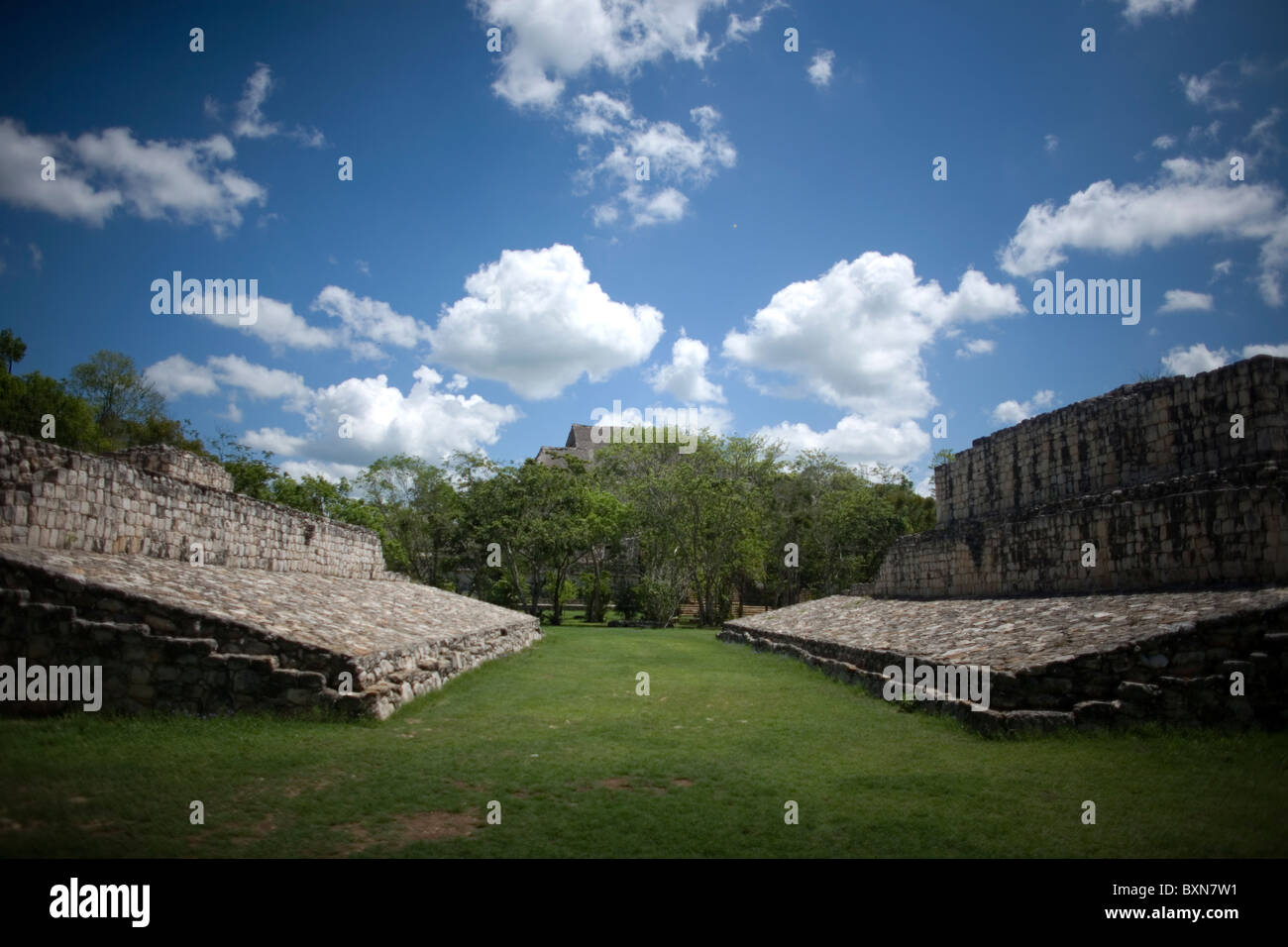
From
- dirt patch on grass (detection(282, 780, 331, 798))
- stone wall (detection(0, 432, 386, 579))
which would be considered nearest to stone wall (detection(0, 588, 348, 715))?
stone wall (detection(0, 432, 386, 579))

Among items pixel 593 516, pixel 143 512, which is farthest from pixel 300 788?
pixel 593 516

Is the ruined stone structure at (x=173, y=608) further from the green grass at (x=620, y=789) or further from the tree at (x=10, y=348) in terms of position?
the tree at (x=10, y=348)

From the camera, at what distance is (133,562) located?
10438mm

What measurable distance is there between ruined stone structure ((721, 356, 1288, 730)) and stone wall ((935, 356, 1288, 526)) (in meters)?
0.03

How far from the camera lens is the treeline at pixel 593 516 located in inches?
1272

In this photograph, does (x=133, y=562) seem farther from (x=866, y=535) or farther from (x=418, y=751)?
(x=866, y=535)

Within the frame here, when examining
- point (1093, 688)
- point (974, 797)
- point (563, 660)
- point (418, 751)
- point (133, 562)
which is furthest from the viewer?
point (563, 660)

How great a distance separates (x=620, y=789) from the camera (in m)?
6.36

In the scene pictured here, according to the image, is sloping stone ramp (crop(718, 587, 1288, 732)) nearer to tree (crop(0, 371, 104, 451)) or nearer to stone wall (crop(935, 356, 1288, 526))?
stone wall (crop(935, 356, 1288, 526))

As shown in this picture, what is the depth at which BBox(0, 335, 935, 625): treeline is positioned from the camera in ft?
106

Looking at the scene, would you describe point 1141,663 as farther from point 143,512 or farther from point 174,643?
point 143,512

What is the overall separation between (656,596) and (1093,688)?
90.2ft
